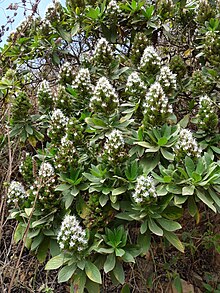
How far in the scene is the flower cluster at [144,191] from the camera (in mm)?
1507

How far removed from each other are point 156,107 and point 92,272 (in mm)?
793

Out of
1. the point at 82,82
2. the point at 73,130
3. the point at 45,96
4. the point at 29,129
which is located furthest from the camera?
the point at 45,96

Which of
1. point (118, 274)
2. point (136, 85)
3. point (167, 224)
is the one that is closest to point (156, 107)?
point (136, 85)

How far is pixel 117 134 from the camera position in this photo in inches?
64.9

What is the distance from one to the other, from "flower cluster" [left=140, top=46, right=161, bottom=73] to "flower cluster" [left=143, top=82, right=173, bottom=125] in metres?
0.34

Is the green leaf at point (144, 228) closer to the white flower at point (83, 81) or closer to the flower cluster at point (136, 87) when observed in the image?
the flower cluster at point (136, 87)

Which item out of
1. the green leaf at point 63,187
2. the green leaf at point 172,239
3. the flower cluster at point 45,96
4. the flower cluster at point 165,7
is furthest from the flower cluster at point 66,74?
the green leaf at point 172,239

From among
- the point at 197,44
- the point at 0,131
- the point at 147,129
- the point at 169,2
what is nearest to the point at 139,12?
the point at 169,2

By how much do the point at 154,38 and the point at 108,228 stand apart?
156 centimetres

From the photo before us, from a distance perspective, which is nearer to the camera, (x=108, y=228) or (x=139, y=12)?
(x=108, y=228)

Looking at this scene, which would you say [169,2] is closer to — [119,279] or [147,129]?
[147,129]

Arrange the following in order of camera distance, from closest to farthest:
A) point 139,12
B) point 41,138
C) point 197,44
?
point 41,138 < point 139,12 < point 197,44

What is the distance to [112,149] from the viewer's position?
1639mm

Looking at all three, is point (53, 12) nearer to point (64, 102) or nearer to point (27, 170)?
point (64, 102)
